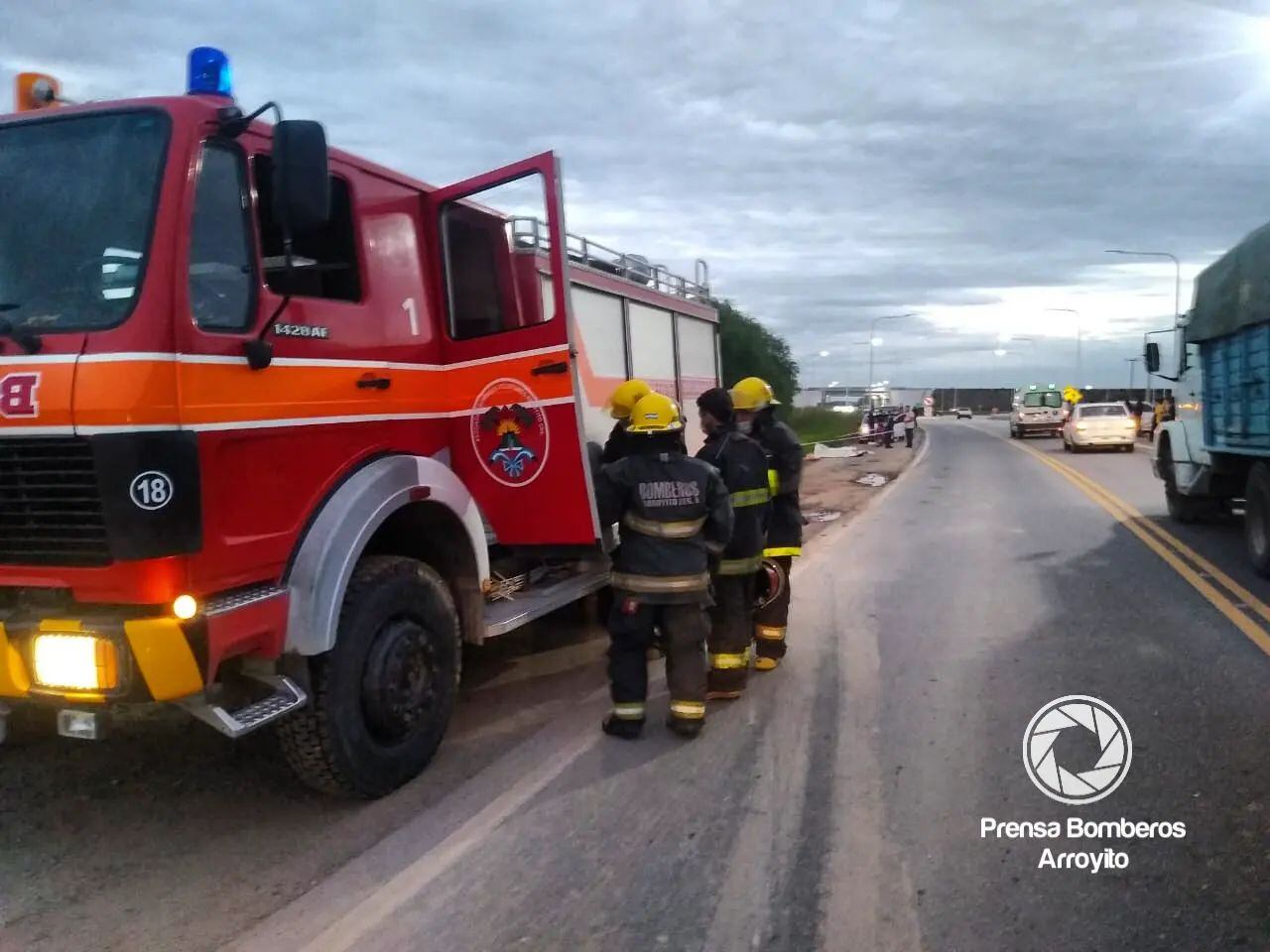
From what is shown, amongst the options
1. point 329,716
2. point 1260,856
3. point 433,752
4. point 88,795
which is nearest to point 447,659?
point 433,752

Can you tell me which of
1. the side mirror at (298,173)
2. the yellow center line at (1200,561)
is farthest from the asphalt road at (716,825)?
the side mirror at (298,173)

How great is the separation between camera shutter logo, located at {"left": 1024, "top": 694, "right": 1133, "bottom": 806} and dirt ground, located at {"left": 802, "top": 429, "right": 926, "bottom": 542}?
5.34 m

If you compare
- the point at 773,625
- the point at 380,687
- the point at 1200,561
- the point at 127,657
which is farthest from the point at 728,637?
the point at 1200,561

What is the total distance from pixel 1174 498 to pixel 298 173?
11.7 m

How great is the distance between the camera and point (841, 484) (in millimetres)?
19953

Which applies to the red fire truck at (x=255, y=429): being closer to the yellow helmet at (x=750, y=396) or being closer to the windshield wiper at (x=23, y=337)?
the windshield wiper at (x=23, y=337)

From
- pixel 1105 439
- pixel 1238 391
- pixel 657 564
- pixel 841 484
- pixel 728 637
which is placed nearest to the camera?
pixel 657 564

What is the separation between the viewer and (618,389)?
239 inches

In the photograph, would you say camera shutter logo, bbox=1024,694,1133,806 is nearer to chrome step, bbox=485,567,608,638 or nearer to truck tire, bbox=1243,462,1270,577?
chrome step, bbox=485,567,608,638

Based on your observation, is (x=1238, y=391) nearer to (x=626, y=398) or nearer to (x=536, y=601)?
(x=626, y=398)

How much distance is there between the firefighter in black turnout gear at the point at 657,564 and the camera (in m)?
4.98

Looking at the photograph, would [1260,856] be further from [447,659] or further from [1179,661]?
[447,659]

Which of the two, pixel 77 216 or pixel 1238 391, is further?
pixel 1238 391

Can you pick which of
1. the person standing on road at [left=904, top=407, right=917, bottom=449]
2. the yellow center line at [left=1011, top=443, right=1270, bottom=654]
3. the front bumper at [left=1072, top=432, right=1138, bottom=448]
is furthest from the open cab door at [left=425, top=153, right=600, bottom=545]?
the person standing on road at [left=904, top=407, right=917, bottom=449]
